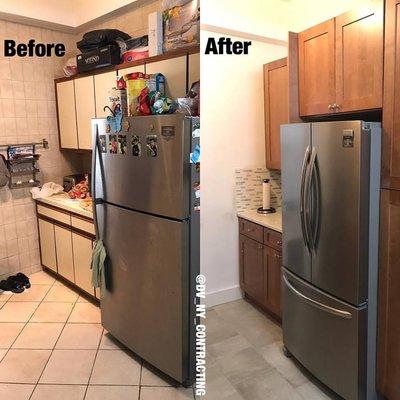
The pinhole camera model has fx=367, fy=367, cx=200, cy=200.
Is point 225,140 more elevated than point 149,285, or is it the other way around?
point 225,140

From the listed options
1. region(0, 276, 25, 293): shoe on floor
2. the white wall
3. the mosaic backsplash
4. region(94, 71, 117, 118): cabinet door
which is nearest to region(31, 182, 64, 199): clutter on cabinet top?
region(0, 276, 25, 293): shoe on floor

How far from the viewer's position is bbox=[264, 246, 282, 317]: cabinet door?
89.4 inches

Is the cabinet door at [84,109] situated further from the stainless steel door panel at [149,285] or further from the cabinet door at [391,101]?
the cabinet door at [391,101]

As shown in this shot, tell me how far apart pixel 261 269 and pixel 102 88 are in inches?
67.3

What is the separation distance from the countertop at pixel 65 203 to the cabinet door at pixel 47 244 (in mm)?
196

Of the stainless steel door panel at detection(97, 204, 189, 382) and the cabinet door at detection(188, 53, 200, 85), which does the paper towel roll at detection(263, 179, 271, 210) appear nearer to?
the cabinet door at detection(188, 53, 200, 85)

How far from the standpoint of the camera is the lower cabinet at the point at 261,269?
7.51 feet

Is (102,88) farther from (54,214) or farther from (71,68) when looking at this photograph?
(54,214)

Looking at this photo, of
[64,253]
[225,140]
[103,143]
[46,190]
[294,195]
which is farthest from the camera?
[46,190]

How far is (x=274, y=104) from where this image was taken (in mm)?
2246

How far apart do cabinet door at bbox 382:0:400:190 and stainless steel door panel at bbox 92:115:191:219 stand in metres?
0.80

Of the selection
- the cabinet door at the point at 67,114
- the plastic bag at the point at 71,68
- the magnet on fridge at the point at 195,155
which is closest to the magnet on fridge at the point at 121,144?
the magnet on fridge at the point at 195,155

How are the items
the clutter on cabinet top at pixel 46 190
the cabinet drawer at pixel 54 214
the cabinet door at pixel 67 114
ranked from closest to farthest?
the cabinet drawer at pixel 54 214 → the cabinet door at pixel 67 114 → the clutter on cabinet top at pixel 46 190

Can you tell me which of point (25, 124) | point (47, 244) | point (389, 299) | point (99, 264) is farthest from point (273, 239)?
point (25, 124)
